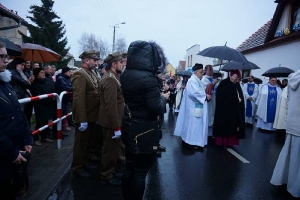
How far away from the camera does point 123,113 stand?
349 centimetres

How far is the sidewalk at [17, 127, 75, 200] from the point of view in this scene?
3059mm

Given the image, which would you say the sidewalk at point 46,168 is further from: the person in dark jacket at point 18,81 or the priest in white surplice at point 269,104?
the priest in white surplice at point 269,104

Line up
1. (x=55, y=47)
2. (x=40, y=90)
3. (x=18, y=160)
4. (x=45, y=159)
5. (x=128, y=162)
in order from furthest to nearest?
(x=55, y=47)
(x=40, y=90)
(x=45, y=159)
(x=128, y=162)
(x=18, y=160)

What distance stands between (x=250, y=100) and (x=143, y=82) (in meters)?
8.70

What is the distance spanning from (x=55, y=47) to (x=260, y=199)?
25761 mm

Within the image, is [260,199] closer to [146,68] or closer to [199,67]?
[146,68]

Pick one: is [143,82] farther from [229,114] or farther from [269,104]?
[269,104]

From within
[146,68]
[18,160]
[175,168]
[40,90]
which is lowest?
[175,168]

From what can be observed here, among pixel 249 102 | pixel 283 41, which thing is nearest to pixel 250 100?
pixel 249 102

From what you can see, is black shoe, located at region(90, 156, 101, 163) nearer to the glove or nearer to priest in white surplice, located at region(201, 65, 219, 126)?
the glove

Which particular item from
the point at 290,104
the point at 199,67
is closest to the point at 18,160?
the point at 290,104

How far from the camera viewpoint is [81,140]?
3.62 m

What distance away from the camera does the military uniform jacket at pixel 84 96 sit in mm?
3424

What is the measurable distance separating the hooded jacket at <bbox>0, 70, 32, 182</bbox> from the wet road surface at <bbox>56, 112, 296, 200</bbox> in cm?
142
